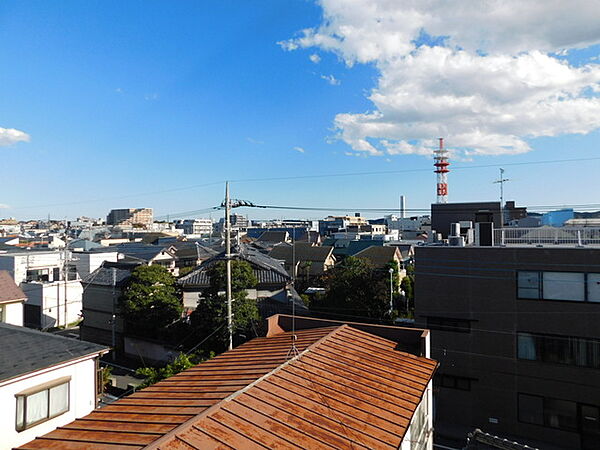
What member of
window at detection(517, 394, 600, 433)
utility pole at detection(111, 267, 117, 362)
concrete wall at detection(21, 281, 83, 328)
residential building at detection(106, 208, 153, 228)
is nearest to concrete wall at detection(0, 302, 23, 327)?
utility pole at detection(111, 267, 117, 362)

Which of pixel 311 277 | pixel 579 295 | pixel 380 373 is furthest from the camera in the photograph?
pixel 311 277

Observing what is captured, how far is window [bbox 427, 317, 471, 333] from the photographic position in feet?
48.2

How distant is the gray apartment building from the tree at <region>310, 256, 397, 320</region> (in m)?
7.66

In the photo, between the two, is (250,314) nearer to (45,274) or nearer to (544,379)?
(544,379)

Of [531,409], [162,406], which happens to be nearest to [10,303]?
[162,406]

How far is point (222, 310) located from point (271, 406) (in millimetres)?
12007

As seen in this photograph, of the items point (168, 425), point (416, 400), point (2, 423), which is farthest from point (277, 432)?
point (2, 423)

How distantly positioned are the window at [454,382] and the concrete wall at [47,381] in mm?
12138

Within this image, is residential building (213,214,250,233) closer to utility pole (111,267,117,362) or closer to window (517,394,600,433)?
utility pole (111,267,117,362)

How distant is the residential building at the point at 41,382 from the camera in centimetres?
981

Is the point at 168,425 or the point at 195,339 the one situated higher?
the point at 168,425

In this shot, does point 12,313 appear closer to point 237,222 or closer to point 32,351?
point 32,351

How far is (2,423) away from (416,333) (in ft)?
36.1

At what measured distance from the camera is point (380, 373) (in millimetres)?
8797
